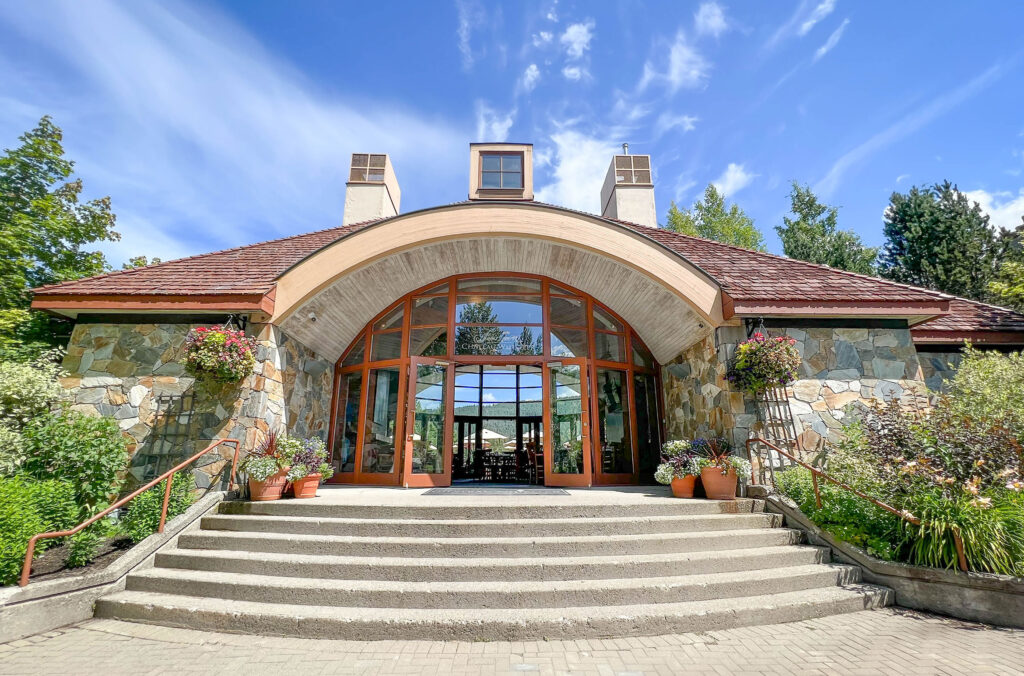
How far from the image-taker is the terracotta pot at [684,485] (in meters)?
5.79

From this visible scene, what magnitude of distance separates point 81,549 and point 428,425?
4.54 m

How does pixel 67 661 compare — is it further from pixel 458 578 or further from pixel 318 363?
pixel 318 363

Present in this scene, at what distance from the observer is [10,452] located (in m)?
4.65

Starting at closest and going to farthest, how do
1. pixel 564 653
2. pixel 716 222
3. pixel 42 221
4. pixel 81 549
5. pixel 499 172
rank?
pixel 564 653 → pixel 81 549 → pixel 42 221 → pixel 499 172 → pixel 716 222

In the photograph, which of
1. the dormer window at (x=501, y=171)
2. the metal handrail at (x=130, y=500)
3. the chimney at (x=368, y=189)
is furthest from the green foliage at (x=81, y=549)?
the dormer window at (x=501, y=171)

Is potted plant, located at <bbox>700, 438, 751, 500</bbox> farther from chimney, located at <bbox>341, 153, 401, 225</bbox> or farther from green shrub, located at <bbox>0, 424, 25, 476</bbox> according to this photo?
chimney, located at <bbox>341, 153, 401, 225</bbox>

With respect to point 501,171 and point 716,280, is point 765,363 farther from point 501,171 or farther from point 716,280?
point 501,171

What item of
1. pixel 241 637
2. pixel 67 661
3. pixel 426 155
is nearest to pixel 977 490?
pixel 241 637

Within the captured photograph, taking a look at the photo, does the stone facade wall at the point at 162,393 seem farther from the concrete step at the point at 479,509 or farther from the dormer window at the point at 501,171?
the dormer window at the point at 501,171

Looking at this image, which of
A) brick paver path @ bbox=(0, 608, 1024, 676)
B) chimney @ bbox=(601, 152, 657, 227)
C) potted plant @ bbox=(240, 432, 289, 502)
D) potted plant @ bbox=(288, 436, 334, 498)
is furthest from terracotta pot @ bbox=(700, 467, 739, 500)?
chimney @ bbox=(601, 152, 657, 227)

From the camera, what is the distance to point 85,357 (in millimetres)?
6309

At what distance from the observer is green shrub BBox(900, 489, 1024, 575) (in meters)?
3.63

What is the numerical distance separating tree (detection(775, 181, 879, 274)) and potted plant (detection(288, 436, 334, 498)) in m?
18.6

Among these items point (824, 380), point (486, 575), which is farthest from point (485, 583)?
point (824, 380)
